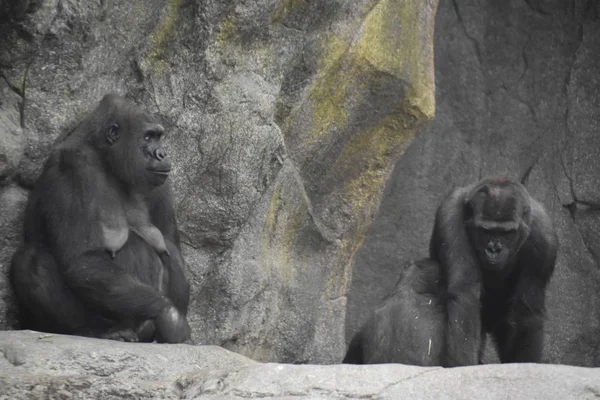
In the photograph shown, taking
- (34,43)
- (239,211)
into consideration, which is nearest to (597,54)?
(239,211)

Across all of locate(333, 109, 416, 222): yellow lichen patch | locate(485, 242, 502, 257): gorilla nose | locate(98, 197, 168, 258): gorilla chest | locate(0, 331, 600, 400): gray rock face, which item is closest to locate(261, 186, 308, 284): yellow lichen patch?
locate(333, 109, 416, 222): yellow lichen patch

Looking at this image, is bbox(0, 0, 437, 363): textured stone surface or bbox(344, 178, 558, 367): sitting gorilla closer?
bbox(0, 0, 437, 363): textured stone surface

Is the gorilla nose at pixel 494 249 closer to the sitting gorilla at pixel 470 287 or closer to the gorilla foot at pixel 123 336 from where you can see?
the sitting gorilla at pixel 470 287

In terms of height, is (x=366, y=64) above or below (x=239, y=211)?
above

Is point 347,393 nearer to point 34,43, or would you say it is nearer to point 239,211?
point 239,211

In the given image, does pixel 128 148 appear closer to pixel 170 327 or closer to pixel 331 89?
pixel 170 327

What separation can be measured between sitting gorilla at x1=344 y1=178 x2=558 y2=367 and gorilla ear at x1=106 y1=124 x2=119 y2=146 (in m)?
1.88

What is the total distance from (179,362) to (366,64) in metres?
2.58

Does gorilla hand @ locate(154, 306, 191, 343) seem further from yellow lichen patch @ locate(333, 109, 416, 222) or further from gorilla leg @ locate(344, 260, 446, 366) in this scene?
yellow lichen patch @ locate(333, 109, 416, 222)

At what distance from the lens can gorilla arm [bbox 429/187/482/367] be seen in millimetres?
6789

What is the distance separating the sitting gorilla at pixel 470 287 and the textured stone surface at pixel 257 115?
0.61 metres

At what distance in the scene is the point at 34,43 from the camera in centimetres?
630

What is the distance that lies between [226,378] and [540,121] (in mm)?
5242

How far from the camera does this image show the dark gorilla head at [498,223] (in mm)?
6828
